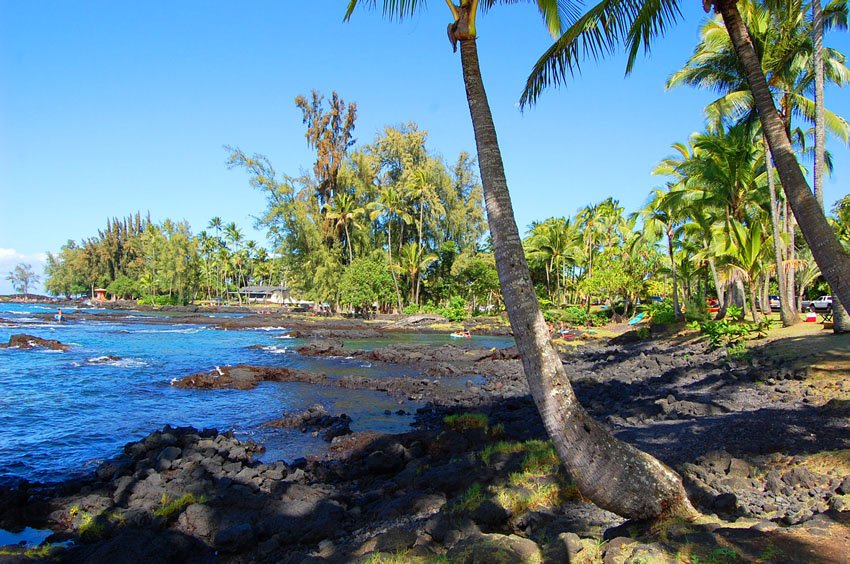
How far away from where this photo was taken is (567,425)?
5145 millimetres

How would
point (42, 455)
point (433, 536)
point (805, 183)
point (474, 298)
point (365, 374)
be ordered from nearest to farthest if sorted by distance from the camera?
point (433, 536), point (805, 183), point (42, 455), point (365, 374), point (474, 298)

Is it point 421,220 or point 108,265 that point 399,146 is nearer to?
point 421,220

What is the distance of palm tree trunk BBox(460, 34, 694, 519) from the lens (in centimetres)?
505

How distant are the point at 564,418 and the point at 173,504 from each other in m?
6.62

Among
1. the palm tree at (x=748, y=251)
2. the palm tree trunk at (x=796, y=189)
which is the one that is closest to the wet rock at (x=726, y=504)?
the palm tree trunk at (x=796, y=189)

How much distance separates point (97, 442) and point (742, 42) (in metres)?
15.1

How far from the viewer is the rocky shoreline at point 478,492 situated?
197 inches

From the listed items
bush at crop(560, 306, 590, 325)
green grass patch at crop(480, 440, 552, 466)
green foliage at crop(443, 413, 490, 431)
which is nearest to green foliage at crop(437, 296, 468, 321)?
bush at crop(560, 306, 590, 325)

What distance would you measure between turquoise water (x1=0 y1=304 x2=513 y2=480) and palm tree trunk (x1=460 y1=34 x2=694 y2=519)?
853cm

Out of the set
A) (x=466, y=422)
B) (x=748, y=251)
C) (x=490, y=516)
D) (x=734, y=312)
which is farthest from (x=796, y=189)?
(x=734, y=312)

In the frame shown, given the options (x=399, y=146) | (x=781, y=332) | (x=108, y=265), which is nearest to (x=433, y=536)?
(x=781, y=332)

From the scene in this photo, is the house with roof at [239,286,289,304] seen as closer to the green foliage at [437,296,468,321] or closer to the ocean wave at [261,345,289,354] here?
the green foliage at [437,296,468,321]

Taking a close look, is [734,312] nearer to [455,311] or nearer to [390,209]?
[455,311]

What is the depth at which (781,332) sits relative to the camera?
18.8m
